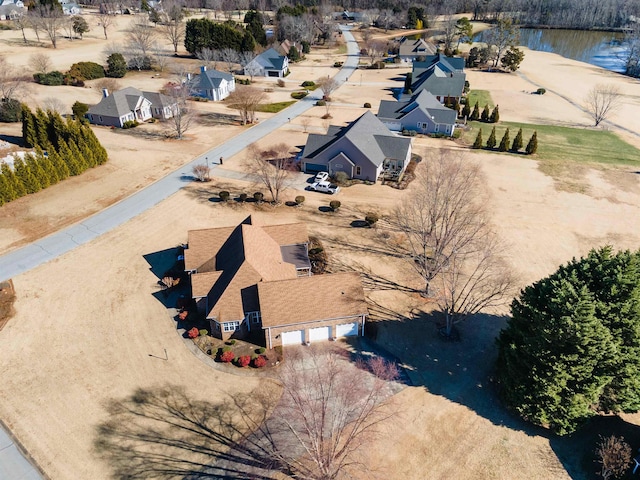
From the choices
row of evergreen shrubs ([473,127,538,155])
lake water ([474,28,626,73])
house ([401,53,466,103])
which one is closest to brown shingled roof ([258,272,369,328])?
row of evergreen shrubs ([473,127,538,155])

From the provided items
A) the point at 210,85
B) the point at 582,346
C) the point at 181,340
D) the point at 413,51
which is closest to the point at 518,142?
the point at 582,346

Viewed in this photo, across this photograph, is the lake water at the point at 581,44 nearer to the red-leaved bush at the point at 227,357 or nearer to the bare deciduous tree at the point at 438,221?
the bare deciduous tree at the point at 438,221

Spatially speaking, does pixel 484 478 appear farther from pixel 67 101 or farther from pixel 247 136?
pixel 67 101

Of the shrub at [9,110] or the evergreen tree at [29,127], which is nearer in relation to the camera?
the evergreen tree at [29,127]

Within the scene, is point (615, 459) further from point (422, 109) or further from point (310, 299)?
point (422, 109)

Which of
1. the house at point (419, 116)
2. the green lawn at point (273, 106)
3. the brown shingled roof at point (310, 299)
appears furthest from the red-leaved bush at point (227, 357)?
the green lawn at point (273, 106)

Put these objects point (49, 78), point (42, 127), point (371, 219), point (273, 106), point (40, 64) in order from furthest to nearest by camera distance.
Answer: point (40, 64)
point (49, 78)
point (273, 106)
point (42, 127)
point (371, 219)

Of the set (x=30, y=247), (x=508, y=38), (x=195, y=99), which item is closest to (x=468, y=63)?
(x=508, y=38)
